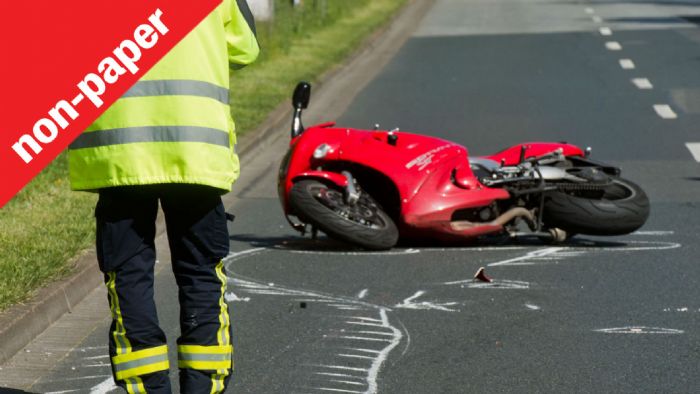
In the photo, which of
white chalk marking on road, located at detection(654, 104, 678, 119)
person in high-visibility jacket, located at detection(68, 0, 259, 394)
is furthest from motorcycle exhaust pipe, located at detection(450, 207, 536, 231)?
white chalk marking on road, located at detection(654, 104, 678, 119)

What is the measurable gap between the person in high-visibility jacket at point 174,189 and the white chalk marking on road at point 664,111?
11.0 m

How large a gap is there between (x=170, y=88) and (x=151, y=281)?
695mm

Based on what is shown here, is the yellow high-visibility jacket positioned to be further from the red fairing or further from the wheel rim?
the red fairing

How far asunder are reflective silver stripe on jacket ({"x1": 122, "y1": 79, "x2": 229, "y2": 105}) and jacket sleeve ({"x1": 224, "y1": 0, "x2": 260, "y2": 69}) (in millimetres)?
246

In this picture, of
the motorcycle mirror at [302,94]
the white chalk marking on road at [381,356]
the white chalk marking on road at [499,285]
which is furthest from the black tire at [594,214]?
the white chalk marking on road at [381,356]

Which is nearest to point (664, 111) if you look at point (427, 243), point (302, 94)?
point (427, 243)

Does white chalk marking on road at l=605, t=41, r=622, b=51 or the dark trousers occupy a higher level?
the dark trousers

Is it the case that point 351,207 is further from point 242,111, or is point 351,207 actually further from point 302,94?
point 242,111

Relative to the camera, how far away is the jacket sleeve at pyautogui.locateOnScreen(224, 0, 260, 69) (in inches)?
196

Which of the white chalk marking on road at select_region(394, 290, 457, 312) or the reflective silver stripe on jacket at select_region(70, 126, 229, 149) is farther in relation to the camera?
the white chalk marking on road at select_region(394, 290, 457, 312)

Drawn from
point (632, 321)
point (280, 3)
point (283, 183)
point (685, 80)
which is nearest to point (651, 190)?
point (283, 183)

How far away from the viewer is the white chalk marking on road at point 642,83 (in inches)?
718

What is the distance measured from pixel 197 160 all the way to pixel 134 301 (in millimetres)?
530

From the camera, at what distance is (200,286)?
504cm
